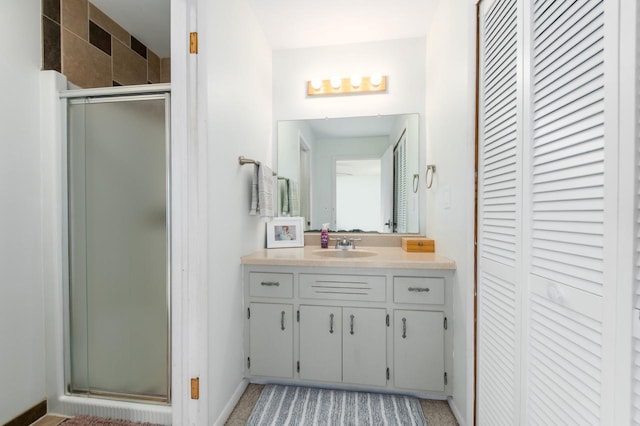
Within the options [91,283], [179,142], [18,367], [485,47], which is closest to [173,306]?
[91,283]

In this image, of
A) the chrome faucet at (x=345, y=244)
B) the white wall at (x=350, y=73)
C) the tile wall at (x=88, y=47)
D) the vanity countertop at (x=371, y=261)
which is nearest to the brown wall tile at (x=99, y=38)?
the tile wall at (x=88, y=47)

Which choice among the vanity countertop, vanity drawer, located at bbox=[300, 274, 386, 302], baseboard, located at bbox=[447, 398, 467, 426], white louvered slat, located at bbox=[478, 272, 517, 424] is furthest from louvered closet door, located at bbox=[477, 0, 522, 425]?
vanity drawer, located at bbox=[300, 274, 386, 302]

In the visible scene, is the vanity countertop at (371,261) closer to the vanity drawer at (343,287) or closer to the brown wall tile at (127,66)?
the vanity drawer at (343,287)

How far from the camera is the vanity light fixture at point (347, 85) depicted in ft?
7.46

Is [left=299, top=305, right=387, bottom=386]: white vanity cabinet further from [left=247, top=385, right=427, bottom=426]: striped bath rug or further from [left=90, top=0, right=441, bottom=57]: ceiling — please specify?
[left=90, top=0, right=441, bottom=57]: ceiling

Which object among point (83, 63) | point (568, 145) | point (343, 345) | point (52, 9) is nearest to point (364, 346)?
point (343, 345)

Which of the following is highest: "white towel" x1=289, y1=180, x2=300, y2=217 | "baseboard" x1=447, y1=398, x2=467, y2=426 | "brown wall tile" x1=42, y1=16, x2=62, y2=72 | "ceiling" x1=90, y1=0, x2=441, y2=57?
"ceiling" x1=90, y1=0, x2=441, y2=57

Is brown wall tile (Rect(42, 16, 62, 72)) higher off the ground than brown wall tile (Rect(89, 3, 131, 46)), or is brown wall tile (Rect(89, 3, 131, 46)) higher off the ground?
brown wall tile (Rect(89, 3, 131, 46))

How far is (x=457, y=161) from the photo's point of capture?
4.93ft

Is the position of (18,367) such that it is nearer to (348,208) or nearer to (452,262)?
(348,208)

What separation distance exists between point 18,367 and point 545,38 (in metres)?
2.66

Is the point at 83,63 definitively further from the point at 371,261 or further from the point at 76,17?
the point at 371,261

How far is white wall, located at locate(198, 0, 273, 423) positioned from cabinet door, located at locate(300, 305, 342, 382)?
40cm

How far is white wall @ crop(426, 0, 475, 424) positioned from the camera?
133 centimetres
